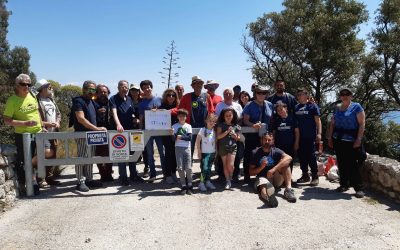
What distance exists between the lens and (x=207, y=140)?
6.21 m


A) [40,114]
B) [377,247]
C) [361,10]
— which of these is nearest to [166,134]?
[40,114]

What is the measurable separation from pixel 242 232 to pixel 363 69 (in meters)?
14.2

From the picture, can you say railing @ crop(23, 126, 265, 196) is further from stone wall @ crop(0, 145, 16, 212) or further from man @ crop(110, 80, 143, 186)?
man @ crop(110, 80, 143, 186)

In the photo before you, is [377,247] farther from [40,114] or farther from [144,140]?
[40,114]

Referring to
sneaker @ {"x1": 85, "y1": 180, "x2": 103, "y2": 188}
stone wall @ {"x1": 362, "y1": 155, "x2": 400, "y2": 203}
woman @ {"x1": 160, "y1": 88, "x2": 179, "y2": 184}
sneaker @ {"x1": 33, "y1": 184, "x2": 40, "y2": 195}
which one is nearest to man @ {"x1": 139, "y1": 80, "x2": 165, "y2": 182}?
woman @ {"x1": 160, "y1": 88, "x2": 179, "y2": 184}

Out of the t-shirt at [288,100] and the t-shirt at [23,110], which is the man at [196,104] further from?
the t-shirt at [23,110]

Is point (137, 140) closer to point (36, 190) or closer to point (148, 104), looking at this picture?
point (148, 104)

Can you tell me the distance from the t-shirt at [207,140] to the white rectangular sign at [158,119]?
692 millimetres

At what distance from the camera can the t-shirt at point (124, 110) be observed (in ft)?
21.5

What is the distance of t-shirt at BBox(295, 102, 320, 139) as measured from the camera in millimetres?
6500

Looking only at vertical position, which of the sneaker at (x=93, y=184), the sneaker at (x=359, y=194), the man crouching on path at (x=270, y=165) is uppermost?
the man crouching on path at (x=270, y=165)

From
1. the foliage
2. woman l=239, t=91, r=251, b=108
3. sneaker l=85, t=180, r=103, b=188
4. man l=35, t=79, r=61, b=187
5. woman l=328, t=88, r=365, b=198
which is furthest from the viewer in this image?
the foliage

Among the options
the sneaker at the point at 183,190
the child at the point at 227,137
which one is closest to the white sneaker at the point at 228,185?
the child at the point at 227,137

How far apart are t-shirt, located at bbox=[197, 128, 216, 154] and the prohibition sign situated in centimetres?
141
